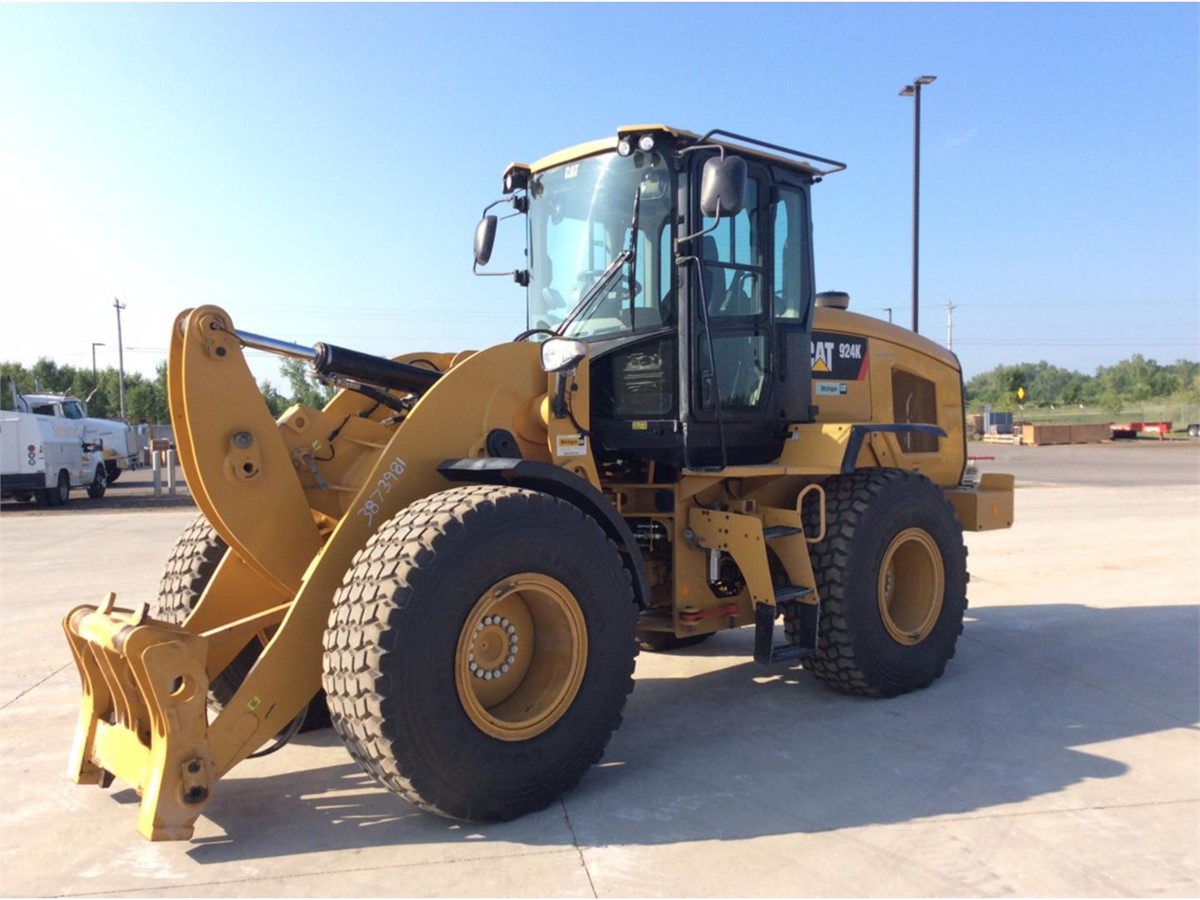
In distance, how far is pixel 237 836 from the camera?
3.62 metres

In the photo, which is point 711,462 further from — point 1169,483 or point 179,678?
point 1169,483

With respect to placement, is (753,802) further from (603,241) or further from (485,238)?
(485,238)

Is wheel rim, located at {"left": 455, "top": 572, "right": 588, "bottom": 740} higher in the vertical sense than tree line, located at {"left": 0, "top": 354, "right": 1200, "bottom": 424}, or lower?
lower

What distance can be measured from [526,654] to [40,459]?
18.7m

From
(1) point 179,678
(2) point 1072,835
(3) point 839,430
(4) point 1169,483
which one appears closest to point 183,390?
(1) point 179,678

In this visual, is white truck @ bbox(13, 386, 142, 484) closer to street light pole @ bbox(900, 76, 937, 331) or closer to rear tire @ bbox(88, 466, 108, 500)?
rear tire @ bbox(88, 466, 108, 500)

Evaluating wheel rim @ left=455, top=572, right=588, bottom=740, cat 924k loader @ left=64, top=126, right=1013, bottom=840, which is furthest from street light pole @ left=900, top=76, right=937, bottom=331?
wheel rim @ left=455, top=572, right=588, bottom=740

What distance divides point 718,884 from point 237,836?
1815 millimetres

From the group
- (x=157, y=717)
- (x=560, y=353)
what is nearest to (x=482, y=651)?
(x=157, y=717)

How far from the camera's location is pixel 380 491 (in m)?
3.94

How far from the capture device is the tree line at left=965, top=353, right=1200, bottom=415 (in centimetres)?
6556

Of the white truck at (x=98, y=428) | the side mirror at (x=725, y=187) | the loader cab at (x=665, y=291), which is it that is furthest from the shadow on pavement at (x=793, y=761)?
the white truck at (x=98, y=428)

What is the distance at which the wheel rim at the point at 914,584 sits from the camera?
5648 mm

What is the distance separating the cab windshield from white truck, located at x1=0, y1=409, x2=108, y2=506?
57.6 ft
